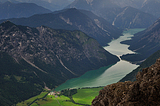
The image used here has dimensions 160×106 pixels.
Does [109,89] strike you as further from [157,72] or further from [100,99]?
[157,72]

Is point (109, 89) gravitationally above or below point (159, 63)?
below

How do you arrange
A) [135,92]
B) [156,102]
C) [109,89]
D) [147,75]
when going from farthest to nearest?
[109,89]
[147,75]
[135,92]
[156,102]

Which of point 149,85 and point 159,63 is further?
point 159,63

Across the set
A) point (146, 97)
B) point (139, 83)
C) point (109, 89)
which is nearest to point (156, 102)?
point (146, 97)

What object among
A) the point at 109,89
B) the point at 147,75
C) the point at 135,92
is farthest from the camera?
the point at 109,89

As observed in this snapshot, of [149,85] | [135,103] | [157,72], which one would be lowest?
[135,103]

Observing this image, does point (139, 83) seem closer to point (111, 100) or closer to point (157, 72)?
point (157, 72)

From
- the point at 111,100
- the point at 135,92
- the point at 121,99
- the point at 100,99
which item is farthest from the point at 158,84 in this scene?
the point at 100,99
